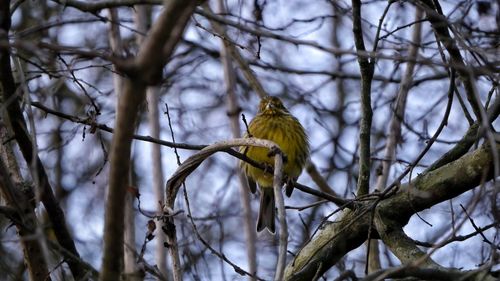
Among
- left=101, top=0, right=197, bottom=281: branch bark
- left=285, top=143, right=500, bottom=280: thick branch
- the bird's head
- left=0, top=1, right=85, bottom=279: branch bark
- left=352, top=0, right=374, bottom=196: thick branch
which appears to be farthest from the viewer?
the bird's head

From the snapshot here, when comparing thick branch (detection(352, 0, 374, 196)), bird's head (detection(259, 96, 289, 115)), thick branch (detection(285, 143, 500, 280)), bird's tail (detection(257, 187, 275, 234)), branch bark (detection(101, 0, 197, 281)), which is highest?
bird's head (detection(259, 96, 289, 115))

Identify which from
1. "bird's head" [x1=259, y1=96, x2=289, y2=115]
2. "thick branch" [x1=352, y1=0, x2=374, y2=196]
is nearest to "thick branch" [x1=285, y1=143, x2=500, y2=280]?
"thick branch" [x1=352, y1=0, x2=374, y2=196]

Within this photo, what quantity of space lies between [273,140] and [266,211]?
0.64 meters

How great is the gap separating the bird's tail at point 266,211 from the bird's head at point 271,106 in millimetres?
700

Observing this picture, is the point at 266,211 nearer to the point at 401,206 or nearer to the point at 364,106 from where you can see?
the point at 364,106

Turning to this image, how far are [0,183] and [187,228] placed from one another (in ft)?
8.74

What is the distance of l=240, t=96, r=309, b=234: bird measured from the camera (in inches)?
275

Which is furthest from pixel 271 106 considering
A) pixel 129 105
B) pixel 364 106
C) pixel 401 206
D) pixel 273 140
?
pixel 129 105

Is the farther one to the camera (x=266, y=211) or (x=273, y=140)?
(x=266, y=211)

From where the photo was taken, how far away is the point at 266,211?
7.16 meters

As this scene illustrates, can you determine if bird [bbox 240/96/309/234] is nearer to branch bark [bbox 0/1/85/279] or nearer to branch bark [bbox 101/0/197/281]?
branch bark [bbox 0/1/85/279]

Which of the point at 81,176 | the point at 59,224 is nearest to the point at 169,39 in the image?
the point at 59,224

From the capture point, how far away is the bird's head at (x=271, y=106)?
24.3 ft

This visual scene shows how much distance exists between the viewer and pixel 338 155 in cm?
898
